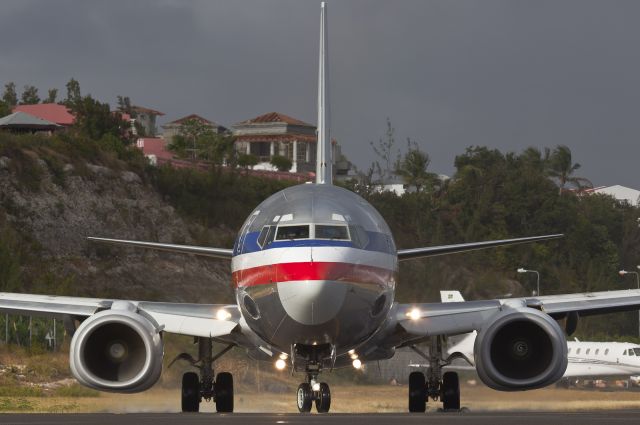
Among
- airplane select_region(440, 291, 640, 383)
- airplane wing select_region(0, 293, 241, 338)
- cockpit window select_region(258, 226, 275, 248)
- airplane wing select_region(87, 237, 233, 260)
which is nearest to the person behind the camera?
cockpit window select_region(258, 226, 275, 248)

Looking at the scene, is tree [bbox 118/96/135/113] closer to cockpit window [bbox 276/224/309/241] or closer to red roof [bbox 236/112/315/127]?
red roof [bbox 236/112/315/127]

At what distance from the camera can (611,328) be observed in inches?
3548

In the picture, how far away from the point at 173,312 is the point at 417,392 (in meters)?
4.81

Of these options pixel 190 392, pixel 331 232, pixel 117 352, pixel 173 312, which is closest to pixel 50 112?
pixel 190 392

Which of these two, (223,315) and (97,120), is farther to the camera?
(97,120)

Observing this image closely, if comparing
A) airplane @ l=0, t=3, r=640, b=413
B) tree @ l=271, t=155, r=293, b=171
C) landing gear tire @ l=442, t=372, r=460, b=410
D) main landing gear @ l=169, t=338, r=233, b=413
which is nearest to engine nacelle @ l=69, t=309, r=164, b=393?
airplane @ l=0, t=3, r=640, b=413

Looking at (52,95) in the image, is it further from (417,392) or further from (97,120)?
(417,392)

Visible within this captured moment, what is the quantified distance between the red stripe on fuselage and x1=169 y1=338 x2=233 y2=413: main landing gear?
138 inches

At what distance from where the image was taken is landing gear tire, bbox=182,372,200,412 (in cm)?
2550

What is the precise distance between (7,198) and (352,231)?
64.4 m

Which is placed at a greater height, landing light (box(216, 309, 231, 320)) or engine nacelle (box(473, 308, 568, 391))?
landing light (box(216, 309, 231, 320))

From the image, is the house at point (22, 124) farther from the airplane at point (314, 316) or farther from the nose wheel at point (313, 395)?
the nose wheel at point (313, 395)

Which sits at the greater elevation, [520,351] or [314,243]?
[314,243]

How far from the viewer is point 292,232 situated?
70.5ft
